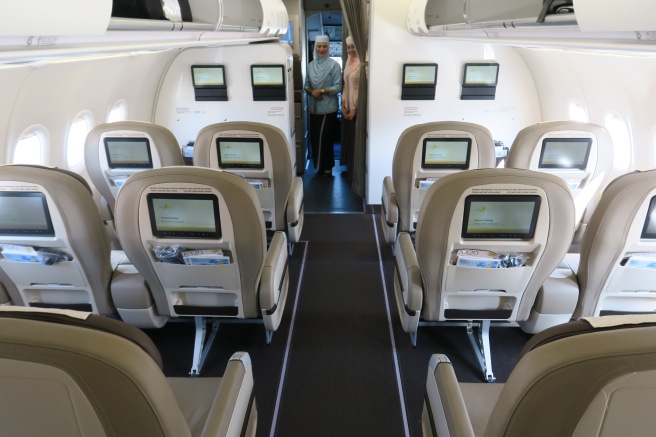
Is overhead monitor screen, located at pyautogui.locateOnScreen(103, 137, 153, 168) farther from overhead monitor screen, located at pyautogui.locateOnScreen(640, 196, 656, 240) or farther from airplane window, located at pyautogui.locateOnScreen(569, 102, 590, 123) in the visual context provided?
airplane window, located at pyautogui.locateOnScreen(569, 102, 590, 123)

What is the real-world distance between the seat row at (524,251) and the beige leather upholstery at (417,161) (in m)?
0.99

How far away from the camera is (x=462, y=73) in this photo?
214 inches

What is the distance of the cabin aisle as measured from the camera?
252 cm

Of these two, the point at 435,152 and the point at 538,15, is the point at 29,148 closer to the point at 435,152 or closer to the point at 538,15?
the point at 435,152

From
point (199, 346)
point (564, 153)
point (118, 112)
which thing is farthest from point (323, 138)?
point (199, 346)

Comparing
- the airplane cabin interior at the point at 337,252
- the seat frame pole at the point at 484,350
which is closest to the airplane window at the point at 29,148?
the airplane cabin interior at the point at 337,252

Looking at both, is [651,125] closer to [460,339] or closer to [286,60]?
[460,339]

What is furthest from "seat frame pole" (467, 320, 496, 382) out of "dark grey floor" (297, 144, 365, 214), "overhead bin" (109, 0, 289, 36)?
"dark grey floor" (297, 144, 365, 214)

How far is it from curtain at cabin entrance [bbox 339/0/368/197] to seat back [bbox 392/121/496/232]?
2443 mm

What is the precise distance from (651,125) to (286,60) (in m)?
4.40

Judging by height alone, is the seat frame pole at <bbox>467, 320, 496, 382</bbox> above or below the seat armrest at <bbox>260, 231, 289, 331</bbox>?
below

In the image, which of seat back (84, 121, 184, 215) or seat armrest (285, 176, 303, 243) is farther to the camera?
seat armrest (285, 176, 303, 243)

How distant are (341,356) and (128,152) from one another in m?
2.46

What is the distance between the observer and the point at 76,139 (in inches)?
181
